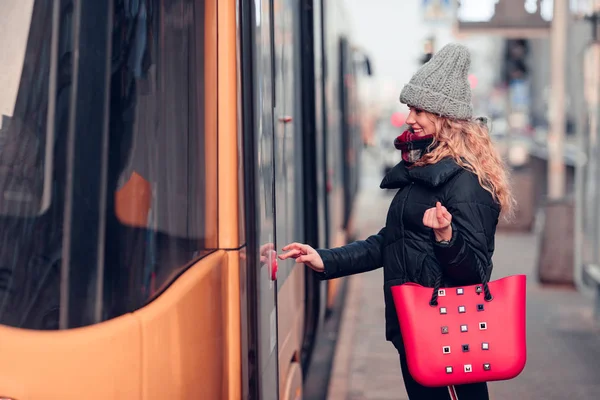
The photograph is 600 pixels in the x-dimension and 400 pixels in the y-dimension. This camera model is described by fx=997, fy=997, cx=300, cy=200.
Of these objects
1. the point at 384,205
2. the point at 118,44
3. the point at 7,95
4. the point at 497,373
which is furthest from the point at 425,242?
the point at 384,205

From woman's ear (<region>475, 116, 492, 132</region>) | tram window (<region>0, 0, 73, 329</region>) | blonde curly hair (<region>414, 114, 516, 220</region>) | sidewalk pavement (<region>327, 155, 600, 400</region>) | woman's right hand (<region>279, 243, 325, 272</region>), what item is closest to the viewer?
tram window (<region>0, 0, 73, 329</region>)

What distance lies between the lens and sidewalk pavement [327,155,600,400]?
20.8 ft

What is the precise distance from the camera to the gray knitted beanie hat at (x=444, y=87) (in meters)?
3.22

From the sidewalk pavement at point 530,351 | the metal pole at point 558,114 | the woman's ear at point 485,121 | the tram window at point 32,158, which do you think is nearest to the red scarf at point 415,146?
the woman's ear at point 485,121

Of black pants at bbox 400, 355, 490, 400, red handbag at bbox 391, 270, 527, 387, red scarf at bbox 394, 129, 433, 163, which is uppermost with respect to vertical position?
red scarf at bbox 394, 129, 433, 163

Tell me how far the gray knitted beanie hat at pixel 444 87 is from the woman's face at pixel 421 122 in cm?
3

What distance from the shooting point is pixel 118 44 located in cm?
269

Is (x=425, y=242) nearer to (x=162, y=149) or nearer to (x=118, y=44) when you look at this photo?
(x=162, y=149)

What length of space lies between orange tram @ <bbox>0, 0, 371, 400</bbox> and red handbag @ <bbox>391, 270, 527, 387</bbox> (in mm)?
470

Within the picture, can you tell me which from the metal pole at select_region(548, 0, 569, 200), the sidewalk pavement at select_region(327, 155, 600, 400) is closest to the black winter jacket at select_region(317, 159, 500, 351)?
the sidewalk pavement at select_region(327, 155, 600, 400)

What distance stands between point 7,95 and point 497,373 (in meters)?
1.66

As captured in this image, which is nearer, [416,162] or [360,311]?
[416,162]

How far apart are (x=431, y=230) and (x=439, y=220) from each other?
20cm

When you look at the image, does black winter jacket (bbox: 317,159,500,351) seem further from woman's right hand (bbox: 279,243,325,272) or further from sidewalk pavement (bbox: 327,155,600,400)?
sidewalk pavement (bbox: 327,155,600,400)
